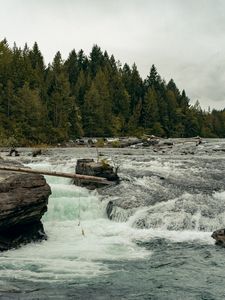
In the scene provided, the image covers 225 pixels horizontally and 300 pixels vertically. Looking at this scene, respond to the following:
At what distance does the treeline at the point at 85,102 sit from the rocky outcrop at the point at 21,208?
5071 cm

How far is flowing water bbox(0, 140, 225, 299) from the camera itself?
14.1m

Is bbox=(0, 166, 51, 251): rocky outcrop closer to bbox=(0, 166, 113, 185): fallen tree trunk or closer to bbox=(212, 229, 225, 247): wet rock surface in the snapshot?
bbox=(0, 166, 113, 185): fallen tree trunk

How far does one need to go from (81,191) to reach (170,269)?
12.2m

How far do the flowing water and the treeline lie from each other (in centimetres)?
4505

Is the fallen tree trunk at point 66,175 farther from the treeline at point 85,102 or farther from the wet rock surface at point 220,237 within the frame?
the treeline at point 85,102

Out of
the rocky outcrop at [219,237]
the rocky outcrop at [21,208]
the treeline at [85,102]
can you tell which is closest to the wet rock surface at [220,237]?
the rocky outcrop at [219,237]

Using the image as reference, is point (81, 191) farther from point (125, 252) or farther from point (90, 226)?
point (125, 252)

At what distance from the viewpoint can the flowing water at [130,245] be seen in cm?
1415

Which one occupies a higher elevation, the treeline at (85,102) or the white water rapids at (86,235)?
the treeline at (85,102)

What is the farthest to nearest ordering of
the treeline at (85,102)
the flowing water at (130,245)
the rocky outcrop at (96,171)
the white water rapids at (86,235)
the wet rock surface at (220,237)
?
the treeline at (85,102)
the rocky outcrop at (96,171)
the wet rock surface at (220,237)
the white water rapids at (86,235)
the flowing water at (130,245)

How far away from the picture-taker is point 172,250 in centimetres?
1931

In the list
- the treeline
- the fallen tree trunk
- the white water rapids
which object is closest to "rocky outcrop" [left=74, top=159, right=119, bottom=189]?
the fallen tree trunk

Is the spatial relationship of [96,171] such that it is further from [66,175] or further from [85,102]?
[85,102]

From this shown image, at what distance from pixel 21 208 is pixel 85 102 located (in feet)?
316
